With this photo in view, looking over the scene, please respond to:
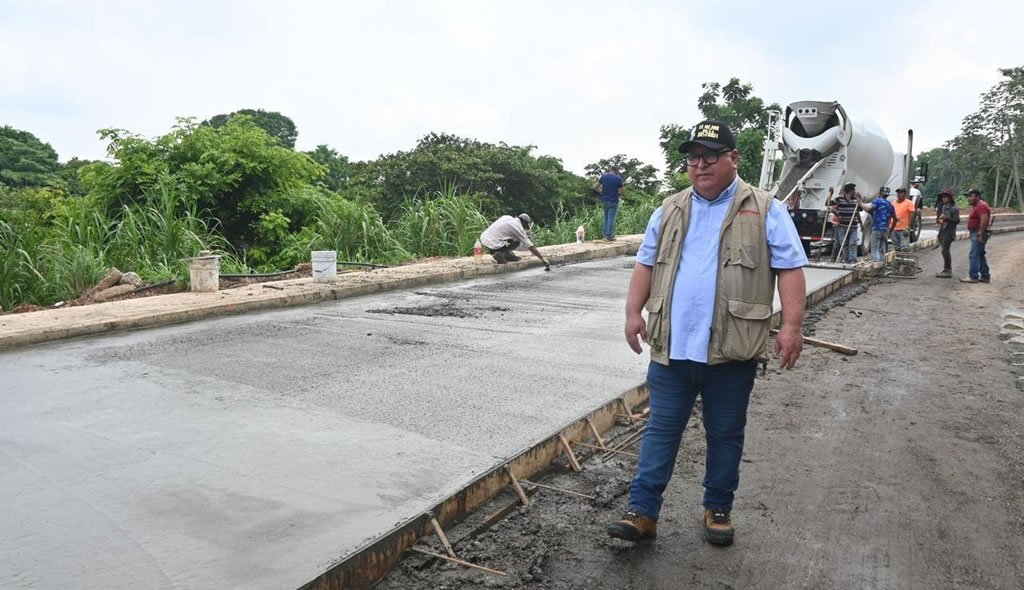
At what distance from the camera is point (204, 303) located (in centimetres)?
815

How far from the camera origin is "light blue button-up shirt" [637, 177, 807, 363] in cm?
300

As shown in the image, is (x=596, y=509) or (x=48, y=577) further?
(x=596, y=509)

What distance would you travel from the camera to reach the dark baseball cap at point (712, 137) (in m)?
3.03

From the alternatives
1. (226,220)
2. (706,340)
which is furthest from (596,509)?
(226,220)

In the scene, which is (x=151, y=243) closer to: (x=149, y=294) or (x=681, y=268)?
(x=149, y=294)

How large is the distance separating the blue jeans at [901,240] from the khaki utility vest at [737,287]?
17.0 metres

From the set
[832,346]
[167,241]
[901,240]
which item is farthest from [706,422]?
[901,240]

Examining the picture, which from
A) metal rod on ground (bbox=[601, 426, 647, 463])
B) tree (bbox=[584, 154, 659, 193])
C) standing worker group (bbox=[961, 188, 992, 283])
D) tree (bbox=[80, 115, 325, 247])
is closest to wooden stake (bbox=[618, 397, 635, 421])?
metal rod on ground (bbox=[601, 426, 647, 463])

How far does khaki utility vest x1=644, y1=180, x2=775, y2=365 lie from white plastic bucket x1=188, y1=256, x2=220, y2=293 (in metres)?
7.47

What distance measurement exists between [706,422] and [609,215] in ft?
48.0

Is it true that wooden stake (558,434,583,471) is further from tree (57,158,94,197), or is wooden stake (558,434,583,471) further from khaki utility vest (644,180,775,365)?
tree (57,158,94,197)

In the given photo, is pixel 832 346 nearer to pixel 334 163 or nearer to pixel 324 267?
pixel 324 267

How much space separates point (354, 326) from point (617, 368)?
2.95 meters

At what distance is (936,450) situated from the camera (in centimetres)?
436
